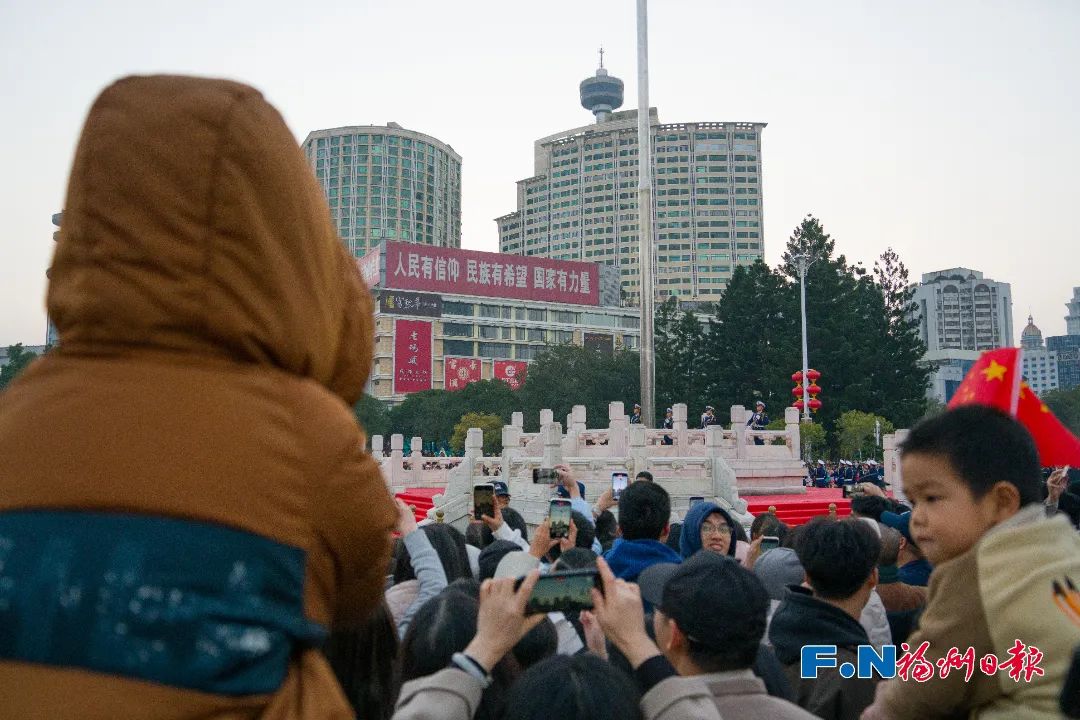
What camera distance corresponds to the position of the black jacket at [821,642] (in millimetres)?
2496

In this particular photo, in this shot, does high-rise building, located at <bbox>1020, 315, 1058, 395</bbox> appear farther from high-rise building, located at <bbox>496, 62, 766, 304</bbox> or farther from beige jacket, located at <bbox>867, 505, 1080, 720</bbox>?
beige jacket, located at <bbox>867, 505, 1080, 720</bbox>

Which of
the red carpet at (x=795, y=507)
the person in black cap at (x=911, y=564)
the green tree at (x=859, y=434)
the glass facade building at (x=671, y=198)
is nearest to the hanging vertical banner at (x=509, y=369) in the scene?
the glass facade building at (x=671, y=198)

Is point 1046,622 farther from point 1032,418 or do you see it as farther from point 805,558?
point 1032,418

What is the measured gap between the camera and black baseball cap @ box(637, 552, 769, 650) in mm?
2131

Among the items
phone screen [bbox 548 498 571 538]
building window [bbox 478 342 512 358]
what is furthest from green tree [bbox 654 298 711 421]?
phone screen [bbox 548 498 571 538]

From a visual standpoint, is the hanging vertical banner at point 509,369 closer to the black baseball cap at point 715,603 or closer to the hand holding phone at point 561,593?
the black baseball cap at point 715,603

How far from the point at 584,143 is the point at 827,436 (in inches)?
2463

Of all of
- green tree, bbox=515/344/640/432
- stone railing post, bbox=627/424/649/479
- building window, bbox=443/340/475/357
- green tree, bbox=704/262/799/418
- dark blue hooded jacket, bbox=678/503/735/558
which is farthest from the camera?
building window, bbox=443/340/475/357

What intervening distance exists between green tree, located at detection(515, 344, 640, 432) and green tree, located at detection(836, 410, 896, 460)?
1344 centimetres

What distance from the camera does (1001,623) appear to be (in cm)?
169

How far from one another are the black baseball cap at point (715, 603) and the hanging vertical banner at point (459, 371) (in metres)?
57.2

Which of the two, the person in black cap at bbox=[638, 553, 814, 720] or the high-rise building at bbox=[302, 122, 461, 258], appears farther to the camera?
the high-rise building at bbox=[302, 122, 461, 258]

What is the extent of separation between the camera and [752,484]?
18.4 metres

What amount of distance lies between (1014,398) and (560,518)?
1890 mm
